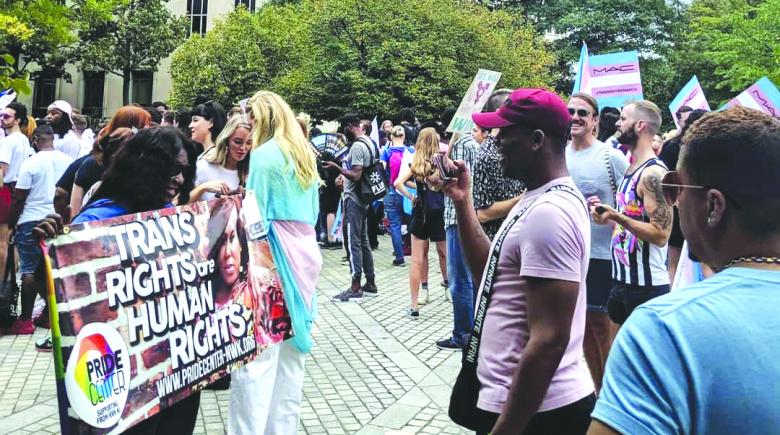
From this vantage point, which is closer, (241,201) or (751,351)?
(751,351)

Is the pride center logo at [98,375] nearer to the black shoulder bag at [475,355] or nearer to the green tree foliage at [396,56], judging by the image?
the black shoulder bag at [475,355]

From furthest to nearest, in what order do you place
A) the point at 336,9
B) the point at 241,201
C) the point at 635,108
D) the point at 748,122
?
the point at 336,9
the point at 635,108
the point at 241,201
the point at 748,122

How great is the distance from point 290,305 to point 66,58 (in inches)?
1846

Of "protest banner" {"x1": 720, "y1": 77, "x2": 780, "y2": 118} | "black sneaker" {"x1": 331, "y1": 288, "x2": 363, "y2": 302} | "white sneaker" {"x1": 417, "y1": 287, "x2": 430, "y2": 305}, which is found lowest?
"black sneaker" {"x1": 331, "y1": 288, "x2": 363, "y2": 302}

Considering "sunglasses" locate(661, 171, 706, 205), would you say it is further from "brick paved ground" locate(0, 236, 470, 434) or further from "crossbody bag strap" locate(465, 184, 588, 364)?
"brick paved ground" locate(0, 236, 470, 434)

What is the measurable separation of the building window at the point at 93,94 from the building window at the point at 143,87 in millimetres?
2179

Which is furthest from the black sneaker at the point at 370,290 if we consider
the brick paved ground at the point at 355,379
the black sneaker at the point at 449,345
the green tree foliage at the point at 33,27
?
the green tree foliage at the point at 33,27

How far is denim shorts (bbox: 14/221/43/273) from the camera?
277 inches

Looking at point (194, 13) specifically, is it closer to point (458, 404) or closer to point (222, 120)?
point (222, 120)

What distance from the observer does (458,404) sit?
273cm

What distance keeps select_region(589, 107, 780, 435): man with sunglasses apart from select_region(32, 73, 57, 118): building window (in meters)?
55.6

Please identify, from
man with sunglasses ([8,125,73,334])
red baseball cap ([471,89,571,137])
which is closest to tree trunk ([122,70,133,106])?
man with sunglasses ([8,125,73,334])

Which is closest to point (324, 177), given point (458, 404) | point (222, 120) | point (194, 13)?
point (222, 120)

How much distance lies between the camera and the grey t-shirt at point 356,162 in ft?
32.5
